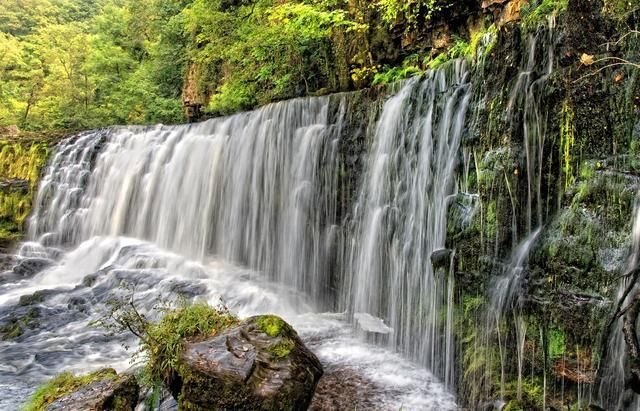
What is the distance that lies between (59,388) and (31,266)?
869cm

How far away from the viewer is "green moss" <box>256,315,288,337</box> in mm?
4570

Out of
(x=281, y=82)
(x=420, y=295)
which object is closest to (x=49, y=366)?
(x=420, y=295)

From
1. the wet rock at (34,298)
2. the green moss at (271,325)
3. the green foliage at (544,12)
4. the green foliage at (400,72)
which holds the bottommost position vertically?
the wet rock at (34,298)

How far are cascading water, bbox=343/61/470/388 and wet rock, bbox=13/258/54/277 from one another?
9.17m

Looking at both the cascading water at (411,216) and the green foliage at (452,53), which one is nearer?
the cascading water at (411,216)

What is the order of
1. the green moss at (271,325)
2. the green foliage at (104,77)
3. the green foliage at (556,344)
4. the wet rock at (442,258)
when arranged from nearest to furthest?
the green foliage at (556,344)
the green moss at (271,325)
the wet rock at (442,258)
the green foliage at (104,77)

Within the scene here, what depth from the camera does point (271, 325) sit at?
4641 millimetres

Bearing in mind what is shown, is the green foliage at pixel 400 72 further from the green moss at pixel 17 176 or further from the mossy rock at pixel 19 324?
the green moss at pixel 17 176

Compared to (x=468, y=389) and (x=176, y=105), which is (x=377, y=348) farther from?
(x=176, y=105)

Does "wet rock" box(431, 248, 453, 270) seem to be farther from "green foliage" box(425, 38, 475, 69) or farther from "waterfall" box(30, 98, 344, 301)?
"green foliage" box(425, 38, 475, 69)

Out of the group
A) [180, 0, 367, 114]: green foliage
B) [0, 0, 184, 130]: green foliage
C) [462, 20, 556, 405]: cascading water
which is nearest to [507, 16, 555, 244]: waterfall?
[462, 20, 556, 405]: cascading water

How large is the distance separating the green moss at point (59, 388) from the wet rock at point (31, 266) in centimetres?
794

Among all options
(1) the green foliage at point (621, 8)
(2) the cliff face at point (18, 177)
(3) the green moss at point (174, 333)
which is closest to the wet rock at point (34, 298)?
(2) the cliff face at point (18, 177)

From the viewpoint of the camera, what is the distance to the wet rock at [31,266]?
1195 centimetres
